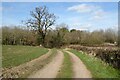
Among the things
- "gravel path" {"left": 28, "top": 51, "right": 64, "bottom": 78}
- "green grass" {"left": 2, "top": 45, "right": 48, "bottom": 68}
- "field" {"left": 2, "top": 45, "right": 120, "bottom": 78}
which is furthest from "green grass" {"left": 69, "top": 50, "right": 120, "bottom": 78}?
"green grass" {"left": 2, "top": 45, "right": 48, "bottom": 68}

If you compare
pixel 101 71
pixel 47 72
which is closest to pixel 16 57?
pixel 47 72

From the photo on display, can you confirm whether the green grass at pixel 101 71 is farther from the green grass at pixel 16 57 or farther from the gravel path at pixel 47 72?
the green grass at pixel 16 57

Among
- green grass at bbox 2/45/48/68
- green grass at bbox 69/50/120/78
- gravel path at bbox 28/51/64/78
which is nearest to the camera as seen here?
gravel path at bbox 28/51/64/78

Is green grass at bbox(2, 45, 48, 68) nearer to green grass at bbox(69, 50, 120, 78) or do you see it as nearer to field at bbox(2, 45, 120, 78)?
field at bbox(2, 45, 120, 78)

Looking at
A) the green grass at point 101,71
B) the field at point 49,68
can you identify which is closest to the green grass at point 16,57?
the field at point 49,68

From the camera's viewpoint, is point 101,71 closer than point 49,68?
Yes

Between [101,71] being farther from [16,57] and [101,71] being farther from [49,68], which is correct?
[16,57]

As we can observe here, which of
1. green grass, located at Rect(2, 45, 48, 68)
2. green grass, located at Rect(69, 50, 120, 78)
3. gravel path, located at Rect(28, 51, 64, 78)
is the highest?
green grass, located at Rect(2, 45, 48, 68)

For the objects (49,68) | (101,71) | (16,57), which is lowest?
(101,71)

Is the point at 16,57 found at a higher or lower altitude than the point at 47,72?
higher

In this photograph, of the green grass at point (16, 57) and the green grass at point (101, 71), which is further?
the green grass at point (16, 57)

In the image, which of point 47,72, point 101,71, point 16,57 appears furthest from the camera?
point 16,57

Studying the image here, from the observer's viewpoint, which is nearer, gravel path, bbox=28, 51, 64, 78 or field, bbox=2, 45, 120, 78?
gravel path, bbox=28, 51, 64, 78

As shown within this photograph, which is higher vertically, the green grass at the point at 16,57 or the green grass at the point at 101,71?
the green grass at the point at 16,57
